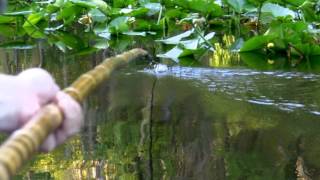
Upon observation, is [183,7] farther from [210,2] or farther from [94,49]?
[94,49]

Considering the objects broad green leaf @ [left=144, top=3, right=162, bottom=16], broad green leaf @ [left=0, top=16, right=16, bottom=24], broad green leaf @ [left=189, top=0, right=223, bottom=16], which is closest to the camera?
broad green leaf @ [left=189, top=0, right=223, bottom=16]

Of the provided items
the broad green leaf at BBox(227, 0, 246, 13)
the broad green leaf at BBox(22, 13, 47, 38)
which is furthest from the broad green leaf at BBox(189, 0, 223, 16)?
the broad green leaf at BBox(22, 13, 47, 38)

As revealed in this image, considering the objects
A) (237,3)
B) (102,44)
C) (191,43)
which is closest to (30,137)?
(191,43)

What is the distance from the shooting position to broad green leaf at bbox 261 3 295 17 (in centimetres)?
304

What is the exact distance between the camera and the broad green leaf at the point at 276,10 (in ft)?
9.97

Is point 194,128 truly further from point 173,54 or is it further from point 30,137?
point 30,137

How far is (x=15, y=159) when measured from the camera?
536 mm

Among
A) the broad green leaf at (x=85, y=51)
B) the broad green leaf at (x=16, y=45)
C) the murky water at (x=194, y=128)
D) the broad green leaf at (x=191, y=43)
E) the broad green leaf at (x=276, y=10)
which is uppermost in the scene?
the broad green leaf at (x=276, y=10)

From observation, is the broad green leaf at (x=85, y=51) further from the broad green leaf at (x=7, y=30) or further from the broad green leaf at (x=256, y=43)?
the broad green leaf at (x=7, y=30)

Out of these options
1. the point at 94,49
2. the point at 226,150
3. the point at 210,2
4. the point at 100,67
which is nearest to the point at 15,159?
the point at 100,67

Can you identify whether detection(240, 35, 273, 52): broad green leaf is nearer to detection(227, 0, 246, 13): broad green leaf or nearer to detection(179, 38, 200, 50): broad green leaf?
detection(179, 38, 200, 50): broad green leaf

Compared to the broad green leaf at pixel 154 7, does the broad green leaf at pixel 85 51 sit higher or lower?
lower

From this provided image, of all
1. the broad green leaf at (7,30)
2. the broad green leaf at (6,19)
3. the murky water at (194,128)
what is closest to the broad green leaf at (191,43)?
the murky water at (194,128)

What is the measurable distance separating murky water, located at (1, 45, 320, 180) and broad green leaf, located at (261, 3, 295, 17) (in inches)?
29.1
